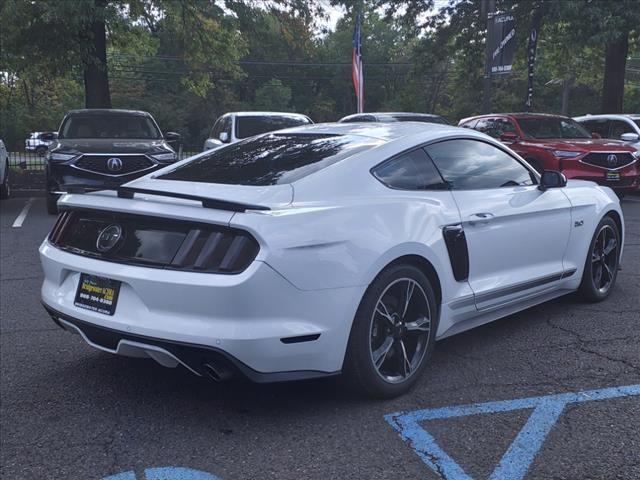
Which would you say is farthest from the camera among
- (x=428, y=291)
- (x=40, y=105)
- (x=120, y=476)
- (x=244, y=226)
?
(x=40, y=105)

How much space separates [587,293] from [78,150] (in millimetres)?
8113

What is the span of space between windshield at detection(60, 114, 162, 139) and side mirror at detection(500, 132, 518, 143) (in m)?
6.41

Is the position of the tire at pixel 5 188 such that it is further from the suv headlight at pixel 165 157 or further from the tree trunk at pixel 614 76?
the tree trunk at pixel 614 76

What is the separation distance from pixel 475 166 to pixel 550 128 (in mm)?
9003

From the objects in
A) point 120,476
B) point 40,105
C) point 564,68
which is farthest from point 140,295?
point 40,105

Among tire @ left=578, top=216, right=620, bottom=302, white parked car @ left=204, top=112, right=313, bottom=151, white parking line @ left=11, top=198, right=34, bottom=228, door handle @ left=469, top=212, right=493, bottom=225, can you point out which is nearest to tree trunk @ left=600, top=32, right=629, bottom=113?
white parked car @ left=204, top=112, right=313, bottom=151

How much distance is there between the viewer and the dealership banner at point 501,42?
14.9m

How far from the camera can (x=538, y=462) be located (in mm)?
3023

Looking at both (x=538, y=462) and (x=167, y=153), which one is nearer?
(x=538, y=462)

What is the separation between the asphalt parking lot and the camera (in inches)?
118

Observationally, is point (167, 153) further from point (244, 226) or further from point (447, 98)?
point (447, 98)

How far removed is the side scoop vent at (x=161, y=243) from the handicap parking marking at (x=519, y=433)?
1174 mm

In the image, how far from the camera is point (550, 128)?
1277 cm

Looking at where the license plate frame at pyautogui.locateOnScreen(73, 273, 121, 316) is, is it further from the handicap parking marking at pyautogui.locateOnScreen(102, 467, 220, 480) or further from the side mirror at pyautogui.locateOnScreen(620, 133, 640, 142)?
the side mirror at pyautogui.locateOnScreen(620, 133, 640, 142)
